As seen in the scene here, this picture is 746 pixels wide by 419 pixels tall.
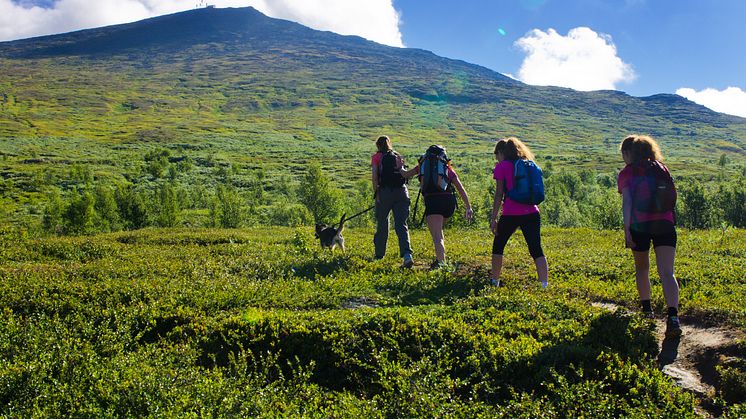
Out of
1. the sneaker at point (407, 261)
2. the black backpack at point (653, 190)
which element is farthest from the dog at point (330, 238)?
the black backpack at point (653, 190)

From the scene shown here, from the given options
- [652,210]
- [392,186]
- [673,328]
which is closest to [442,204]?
[392,186]

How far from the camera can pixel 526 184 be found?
795 centimetres

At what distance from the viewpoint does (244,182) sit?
332ft

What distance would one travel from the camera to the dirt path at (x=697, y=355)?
528cm

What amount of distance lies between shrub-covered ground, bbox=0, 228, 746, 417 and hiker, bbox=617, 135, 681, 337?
587 mm

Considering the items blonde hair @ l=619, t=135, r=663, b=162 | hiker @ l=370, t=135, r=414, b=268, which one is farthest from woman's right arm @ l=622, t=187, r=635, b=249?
hiker @ l=370, t=135, r=414, b=268

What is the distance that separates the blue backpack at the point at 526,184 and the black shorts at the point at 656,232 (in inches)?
62.7

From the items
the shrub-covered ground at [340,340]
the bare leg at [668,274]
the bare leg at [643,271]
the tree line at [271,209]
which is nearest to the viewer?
the shrub-covered ground at [340,340]

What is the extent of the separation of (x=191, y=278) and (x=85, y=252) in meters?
4.42

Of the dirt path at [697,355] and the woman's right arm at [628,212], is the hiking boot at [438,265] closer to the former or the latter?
the woman's right arm at [628,212]

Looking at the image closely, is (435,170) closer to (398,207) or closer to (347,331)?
(398,207)

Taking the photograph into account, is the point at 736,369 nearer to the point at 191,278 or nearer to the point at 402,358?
the point at 402,358

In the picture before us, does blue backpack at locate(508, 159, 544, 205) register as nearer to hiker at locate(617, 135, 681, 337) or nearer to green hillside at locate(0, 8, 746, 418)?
hiker at locate(617, 135, 681, 337)

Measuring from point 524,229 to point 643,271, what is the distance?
185cm
